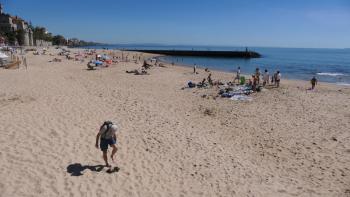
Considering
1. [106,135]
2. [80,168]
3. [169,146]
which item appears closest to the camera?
[106,135]

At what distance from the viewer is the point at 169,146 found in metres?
8.87

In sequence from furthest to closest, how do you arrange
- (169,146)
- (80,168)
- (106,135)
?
(169,146)
(80,168)
(106,135)

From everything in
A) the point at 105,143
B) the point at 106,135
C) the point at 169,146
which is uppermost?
the point at 106,135

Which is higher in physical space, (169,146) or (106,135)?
(106,135)

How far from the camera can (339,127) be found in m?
11.7

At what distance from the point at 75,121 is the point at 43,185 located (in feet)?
13.7

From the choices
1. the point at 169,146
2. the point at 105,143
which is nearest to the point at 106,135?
the point at 105,143

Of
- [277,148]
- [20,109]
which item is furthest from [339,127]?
[20,109]

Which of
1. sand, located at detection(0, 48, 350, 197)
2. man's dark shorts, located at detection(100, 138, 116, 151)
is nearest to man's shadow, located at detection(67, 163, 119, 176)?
sand, located at detection(0, 48, 350, 197)

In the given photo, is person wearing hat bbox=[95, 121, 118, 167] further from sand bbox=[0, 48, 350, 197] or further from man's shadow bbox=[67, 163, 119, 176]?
sand bbox=[0, 48, 350, 197]

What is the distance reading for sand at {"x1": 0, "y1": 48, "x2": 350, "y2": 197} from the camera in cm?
667

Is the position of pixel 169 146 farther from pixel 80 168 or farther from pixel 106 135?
pixel 80 168

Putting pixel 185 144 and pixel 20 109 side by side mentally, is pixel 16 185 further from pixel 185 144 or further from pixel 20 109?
pixel 20 109

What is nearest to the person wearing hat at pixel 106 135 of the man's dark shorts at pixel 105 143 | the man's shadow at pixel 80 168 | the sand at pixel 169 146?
the man's dark shorts at pixel 105 143
